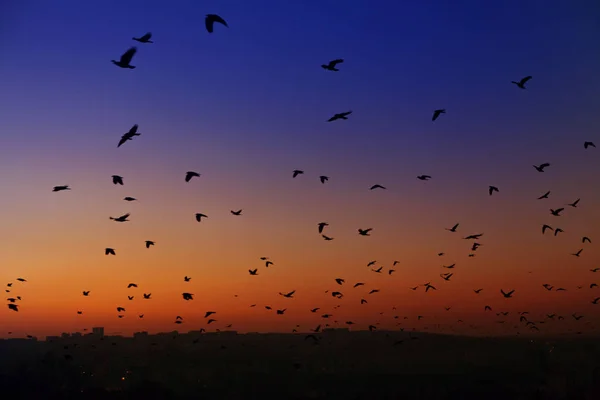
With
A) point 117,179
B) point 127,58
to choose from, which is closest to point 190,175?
point 117,179

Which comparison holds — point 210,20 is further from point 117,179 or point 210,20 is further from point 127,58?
point 117,179

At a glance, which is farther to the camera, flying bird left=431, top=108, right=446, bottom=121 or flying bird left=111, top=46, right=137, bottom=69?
flying bird left=431, top=108, right=446, bottom=121

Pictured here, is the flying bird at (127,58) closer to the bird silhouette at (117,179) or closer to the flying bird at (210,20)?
the flying bird at (210,20)

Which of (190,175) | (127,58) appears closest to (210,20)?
(127,58)

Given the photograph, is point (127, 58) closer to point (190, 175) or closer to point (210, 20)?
point (210, 20)

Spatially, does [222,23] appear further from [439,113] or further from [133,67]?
[439,113]

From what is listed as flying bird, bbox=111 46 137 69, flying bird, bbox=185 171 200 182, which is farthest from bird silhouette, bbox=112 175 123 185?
flying bird, bbox=111 46 137 69

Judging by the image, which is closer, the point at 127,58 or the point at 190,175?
the point at 127,58

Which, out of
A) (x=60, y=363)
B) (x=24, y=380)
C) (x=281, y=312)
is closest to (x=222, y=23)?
(x=281, y=312)

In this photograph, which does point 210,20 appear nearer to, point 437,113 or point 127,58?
point 127,58

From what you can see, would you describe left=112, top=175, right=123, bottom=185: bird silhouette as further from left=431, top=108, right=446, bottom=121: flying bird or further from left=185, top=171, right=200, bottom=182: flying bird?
left=431, top=108, right=446, bottom=121: flying bird

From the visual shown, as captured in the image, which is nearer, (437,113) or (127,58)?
(127,58)

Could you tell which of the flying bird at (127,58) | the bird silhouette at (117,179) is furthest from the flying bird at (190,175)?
the flying bird at (127,58)

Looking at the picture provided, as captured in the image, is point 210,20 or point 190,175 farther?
point 190,175
